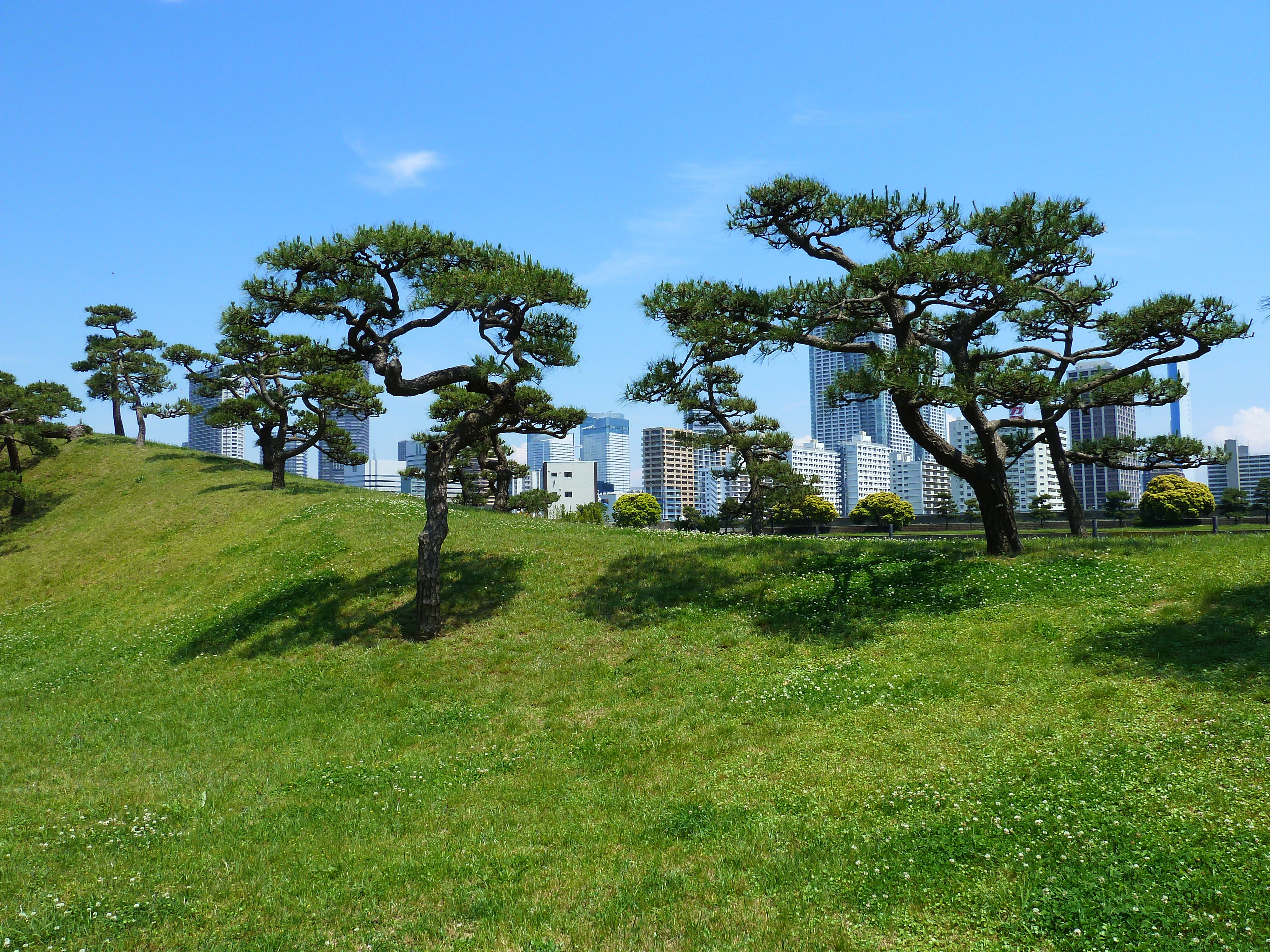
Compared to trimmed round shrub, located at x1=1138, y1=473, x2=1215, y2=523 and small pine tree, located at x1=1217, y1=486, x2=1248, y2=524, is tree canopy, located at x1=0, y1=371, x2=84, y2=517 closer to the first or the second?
trimmed round shrub, located at x1=1138, y1=473, x2=1215, y2=523

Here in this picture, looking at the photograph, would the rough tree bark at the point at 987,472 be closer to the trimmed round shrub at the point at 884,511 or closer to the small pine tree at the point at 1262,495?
the trimmed round shrub at the point at 884,511

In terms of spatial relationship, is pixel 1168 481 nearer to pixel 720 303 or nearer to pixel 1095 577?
pixel 1095 577

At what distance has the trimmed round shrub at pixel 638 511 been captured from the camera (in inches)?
3196

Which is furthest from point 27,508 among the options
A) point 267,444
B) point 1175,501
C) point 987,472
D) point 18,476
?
point 1175,501

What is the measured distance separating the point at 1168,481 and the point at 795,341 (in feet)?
216

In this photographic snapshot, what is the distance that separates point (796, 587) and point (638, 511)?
61395 mm

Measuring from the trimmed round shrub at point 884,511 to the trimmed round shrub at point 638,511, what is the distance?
25.0m

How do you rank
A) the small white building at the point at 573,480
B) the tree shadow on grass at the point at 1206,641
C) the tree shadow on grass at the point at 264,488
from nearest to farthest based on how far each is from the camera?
the tree shadow on grass at the point at 1206,641 < the tree shadow on grass at the point at 264,488 < the small white building at the point at 573,480

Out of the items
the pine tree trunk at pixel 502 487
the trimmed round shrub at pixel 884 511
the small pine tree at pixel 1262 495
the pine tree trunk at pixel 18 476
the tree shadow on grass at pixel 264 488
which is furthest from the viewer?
the trimmed round shrub at pixel 884 511

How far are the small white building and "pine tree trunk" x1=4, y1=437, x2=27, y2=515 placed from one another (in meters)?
125

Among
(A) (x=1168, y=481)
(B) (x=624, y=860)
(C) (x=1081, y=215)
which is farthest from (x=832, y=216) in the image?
(A) (x=1168, y=481)

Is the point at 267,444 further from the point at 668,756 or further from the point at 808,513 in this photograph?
the point at 808,513

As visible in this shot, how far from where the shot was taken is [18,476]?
38.7 m

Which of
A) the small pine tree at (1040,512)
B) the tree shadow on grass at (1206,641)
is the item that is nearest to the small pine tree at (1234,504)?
the small pine tree at (1040,512)
